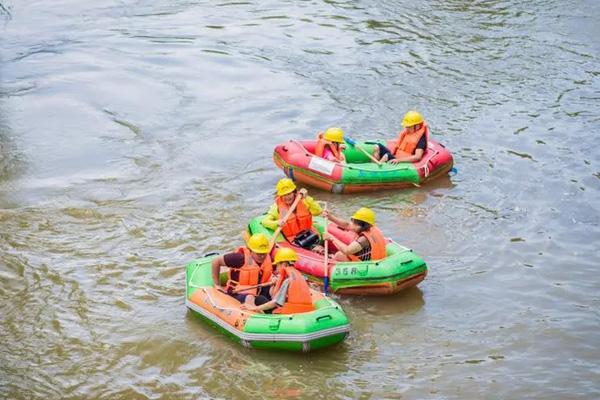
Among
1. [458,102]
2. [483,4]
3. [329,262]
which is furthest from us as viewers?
[483,4]

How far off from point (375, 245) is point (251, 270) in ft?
5.11

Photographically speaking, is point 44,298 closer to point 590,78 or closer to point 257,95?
point 257,95

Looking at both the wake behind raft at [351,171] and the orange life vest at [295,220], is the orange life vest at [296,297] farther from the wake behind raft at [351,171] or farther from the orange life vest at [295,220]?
the wake behind raft at [351,171]

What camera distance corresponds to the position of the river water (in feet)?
30.1

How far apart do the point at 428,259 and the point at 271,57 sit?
32.1ft

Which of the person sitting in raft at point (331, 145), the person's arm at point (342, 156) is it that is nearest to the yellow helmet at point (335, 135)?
the person sitting in raft at point (331, 145)

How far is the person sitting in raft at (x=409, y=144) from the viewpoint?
1370 cm

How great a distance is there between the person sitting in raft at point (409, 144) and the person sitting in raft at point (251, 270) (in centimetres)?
456

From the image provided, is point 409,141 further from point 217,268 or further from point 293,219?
point 217,268

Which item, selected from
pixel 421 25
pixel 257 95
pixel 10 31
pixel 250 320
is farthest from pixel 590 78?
pixel 10 31

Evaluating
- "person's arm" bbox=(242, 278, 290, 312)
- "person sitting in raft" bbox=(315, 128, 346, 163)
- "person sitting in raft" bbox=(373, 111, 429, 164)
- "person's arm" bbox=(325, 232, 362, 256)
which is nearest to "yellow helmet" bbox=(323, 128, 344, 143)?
"person sitting in raft" bbox=(315, 128, 346, 163)

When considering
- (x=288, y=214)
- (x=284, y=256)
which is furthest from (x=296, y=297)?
(x=288, y=214)

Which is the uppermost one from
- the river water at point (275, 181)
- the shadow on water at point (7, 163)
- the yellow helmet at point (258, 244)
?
the yellow helmet at point (258, 244)

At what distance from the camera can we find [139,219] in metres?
12.6
